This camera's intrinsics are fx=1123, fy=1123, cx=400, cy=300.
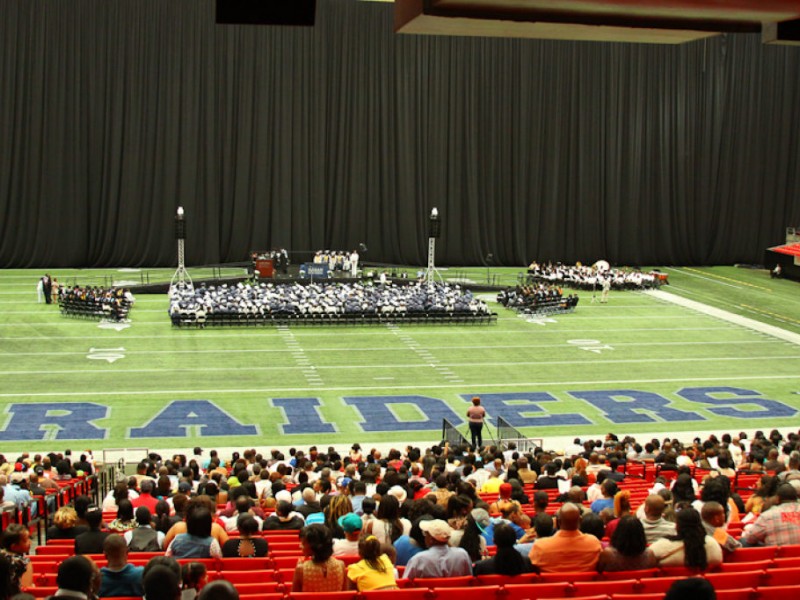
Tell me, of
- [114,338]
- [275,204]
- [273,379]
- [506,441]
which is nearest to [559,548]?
[506,441]

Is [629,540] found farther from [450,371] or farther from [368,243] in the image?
[368,243]

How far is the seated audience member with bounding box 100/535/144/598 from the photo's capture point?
634 centimetres

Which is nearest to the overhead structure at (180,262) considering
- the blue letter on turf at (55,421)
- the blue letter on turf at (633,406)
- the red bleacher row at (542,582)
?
the blue letter on turf at (55,421)

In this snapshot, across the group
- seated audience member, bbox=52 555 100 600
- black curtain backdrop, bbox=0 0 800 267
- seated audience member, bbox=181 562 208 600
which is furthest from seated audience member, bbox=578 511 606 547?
black curtain backdrop, bbox=0 0 800 267

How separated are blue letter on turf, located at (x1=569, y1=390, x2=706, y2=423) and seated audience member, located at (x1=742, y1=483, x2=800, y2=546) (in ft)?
48.3

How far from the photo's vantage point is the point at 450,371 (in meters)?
27.1

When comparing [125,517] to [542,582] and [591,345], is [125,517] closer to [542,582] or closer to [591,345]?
[542,582]

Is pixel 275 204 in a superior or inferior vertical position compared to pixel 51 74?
inferior

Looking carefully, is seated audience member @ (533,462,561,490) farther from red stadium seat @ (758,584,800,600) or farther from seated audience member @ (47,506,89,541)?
red stadium seat @ (758,584,800,600)

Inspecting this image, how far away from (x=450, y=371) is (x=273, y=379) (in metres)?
4.28

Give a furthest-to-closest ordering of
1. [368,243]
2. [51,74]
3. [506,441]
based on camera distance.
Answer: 1. [368,243]
2. [51,74]
3. [506,441]

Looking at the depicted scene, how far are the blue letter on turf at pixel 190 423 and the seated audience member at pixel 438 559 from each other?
48.7 feet

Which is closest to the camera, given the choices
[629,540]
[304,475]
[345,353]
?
[629,540]

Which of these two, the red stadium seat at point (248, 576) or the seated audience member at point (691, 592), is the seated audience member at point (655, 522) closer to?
the red stadium seat at point (248, 576)
